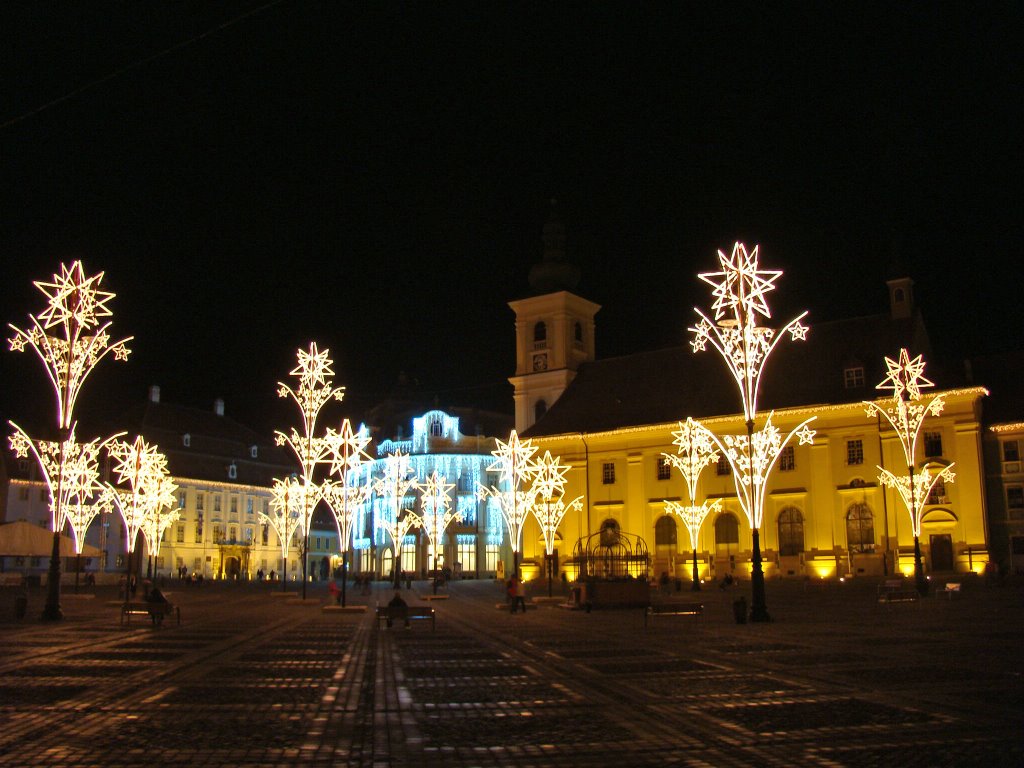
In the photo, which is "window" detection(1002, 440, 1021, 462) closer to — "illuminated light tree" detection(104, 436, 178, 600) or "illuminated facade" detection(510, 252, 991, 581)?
"illuminated facade" detection(510, 252, 991, 581)

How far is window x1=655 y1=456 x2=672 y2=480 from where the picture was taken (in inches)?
2734

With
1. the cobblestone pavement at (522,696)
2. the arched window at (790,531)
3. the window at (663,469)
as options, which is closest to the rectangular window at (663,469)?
the window at (663,469)

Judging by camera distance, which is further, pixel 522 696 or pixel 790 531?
pixel 790 531

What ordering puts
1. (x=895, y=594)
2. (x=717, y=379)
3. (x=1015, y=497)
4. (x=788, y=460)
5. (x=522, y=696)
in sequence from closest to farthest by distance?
(x=522, y=696) → (x=895, y=594) → (x=1015, y=497) → (x=788, y=460) → (x=717, y=379)

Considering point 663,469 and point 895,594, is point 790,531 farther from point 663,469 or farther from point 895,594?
point 895,594

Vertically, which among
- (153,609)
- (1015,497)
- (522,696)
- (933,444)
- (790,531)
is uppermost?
(933,444)

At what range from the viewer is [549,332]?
268ft

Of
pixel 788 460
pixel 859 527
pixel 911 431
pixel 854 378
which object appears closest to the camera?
pixel 911 431

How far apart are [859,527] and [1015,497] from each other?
887 cm

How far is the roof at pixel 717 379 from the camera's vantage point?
212 ft

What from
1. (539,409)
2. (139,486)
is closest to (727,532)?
(539,409)

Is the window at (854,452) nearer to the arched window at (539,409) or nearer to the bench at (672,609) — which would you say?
the arched window at (539,409)

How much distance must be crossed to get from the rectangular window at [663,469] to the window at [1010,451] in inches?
800

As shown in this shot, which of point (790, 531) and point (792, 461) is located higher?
point (792, 461)
